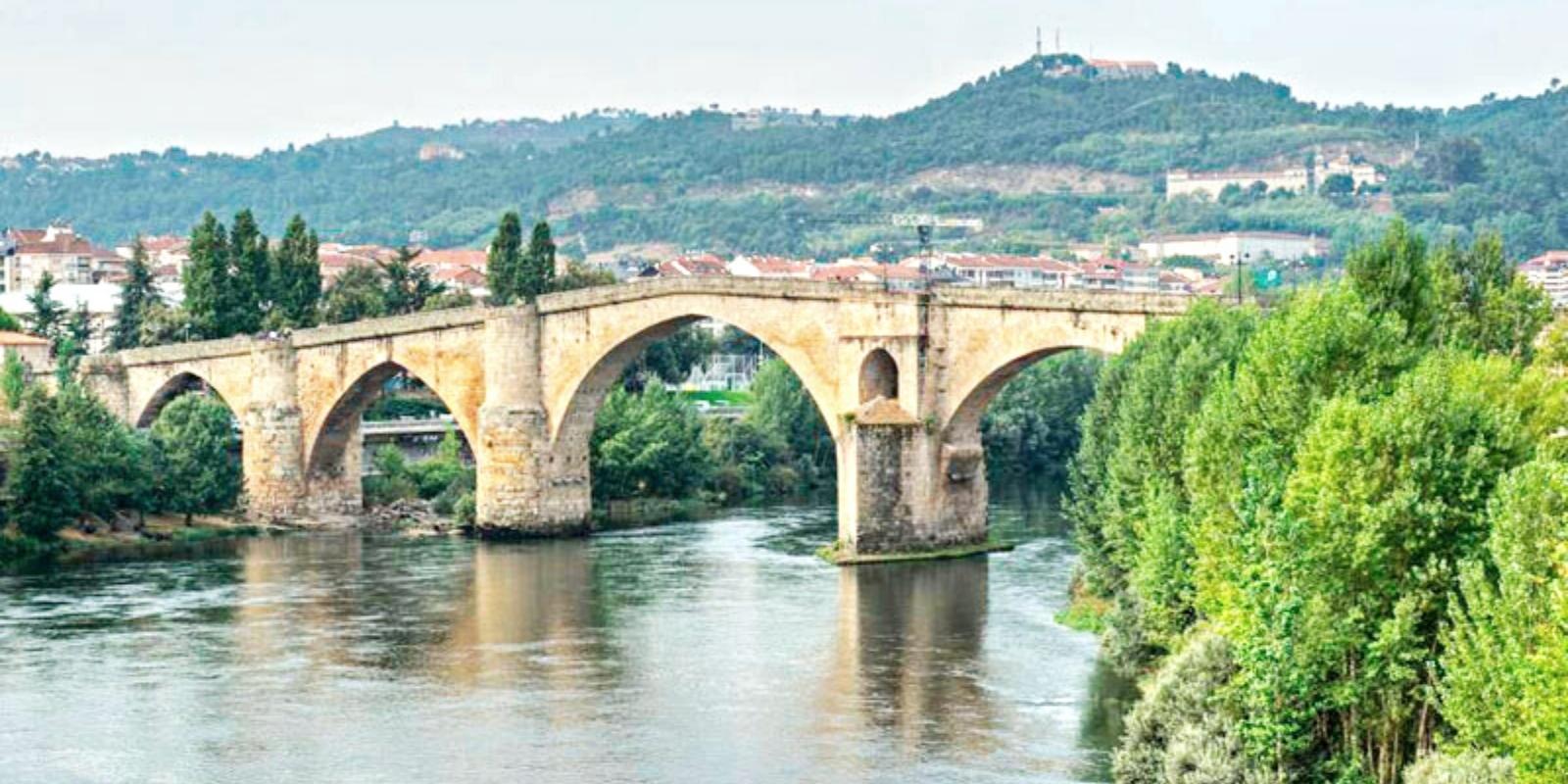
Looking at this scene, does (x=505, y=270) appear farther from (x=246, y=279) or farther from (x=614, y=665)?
(x=614, y=665)

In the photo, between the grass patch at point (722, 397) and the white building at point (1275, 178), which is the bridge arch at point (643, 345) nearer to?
the grass patch at point (722, 397)

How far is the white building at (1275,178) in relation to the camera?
158375 mm

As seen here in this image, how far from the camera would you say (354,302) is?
75.2m

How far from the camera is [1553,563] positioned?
2342 centimetres

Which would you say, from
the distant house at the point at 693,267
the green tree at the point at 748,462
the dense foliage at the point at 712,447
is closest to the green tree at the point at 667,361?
the dense foliage at the point at 712,447

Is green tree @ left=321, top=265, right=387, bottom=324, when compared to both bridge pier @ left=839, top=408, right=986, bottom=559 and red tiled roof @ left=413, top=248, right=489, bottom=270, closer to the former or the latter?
bridge pier @ left=839, top=408, right=986, bottom=559

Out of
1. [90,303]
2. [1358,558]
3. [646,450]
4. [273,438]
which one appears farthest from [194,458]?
[1358,558]

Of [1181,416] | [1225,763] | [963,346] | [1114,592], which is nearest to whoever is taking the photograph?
[1225,763]

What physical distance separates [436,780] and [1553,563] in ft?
46.2

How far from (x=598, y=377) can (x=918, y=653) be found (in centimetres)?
2053

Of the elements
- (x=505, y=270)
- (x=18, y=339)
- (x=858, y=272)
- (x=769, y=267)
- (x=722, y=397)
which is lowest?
(x=722, y=397)

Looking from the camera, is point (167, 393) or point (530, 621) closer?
point (530, 621)

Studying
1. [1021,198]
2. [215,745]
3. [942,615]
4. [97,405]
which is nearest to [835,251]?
[1021,198]

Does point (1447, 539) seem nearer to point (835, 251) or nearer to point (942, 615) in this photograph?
point (942, 615)
